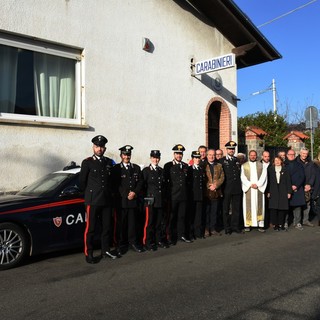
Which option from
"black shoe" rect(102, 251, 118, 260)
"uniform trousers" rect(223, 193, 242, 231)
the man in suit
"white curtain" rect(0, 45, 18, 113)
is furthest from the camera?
"white curtain" rect(0, 45, 18, 113)

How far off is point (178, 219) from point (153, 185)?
0.96 meters

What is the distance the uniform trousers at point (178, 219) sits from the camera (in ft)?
24.9

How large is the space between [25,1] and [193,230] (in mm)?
5959

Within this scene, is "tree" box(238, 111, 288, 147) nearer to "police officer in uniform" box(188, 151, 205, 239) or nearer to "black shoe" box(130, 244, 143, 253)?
"police officer in uniform" box(188, 151, 205, 239)

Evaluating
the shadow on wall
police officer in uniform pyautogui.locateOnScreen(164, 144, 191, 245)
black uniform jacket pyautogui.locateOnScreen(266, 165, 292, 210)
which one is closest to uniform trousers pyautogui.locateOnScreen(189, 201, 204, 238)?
police officer in uniform pyautogui.locateOnScreen(164, 144, 191, 245)

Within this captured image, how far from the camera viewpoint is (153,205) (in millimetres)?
7020

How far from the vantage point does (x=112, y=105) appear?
34.2ft

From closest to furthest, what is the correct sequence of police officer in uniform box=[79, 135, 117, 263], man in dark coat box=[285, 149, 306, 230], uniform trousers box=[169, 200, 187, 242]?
police officer in uniform box=[79, 135, 117, 263] < uniform trousers box=[169, 200, 187, 242] < man in dark coat box=[285, 149, 306, 230]

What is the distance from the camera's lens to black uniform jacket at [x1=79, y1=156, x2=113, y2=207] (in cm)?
615

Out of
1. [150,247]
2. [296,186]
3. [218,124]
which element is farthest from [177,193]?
[218,124]

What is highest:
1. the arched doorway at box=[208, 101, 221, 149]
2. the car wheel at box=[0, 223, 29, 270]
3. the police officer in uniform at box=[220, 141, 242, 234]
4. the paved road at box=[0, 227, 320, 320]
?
the arched doorway at box=[208, 101, 221, 149]

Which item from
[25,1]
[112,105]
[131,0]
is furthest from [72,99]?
[131,0]

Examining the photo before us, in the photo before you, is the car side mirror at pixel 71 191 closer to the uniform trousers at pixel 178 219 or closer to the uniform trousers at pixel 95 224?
the uniform trousers at pixel 95 224

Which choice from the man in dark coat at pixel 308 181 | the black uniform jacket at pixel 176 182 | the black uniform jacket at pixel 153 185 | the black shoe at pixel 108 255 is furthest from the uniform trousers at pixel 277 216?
the black shoe at pixel 108 255
